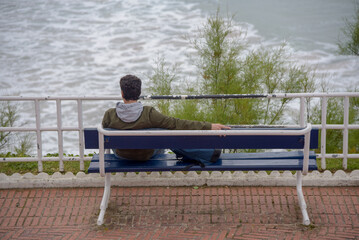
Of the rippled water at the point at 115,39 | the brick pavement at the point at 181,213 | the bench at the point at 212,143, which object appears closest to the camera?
the bench at the point at 212,143

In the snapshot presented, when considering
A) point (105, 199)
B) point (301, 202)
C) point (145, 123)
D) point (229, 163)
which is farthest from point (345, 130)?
point (105, 199)

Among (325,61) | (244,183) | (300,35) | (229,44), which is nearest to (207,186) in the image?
(244,183)

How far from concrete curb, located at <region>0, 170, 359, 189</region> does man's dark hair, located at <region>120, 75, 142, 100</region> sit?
111cm

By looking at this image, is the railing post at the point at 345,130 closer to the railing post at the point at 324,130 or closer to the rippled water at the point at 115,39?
the railing post at the point at 324,130

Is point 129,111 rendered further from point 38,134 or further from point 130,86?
point 38,134

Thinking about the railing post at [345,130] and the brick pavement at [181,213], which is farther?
the railing post at [345,130]

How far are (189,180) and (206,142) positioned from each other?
0.97 m

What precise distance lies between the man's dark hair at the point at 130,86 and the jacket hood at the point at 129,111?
8 cm

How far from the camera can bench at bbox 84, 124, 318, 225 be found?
171 inches

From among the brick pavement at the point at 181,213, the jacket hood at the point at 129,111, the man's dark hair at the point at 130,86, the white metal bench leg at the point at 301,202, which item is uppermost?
the man's dark hair at the point at 130,86

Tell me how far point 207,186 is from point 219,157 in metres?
0.68

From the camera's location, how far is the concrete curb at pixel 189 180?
5.28 meters

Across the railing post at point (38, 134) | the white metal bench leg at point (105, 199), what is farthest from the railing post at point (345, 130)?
the railing post at point (38, 134)

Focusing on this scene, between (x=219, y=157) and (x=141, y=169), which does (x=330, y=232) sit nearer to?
(x=219, y=157)
